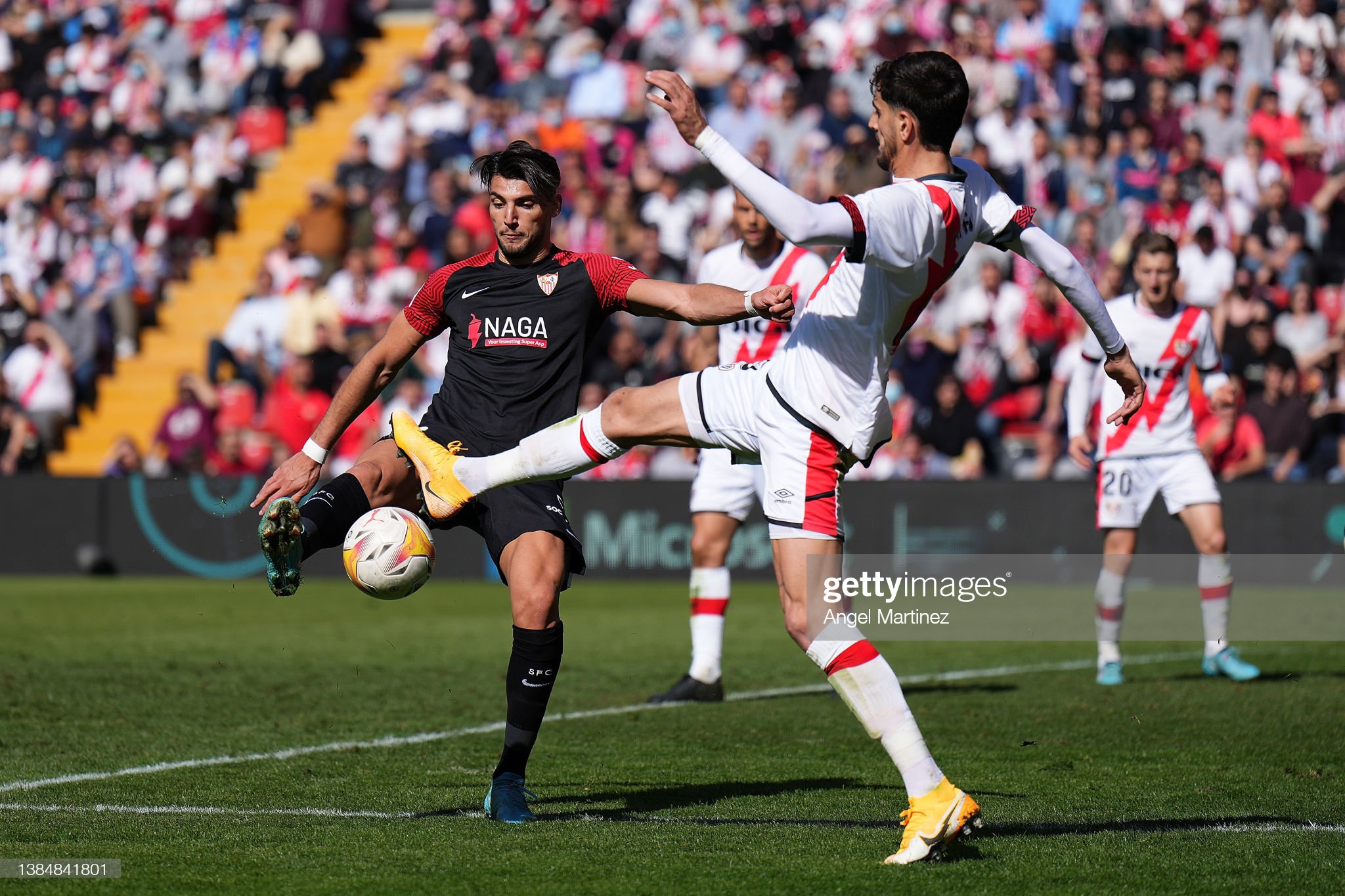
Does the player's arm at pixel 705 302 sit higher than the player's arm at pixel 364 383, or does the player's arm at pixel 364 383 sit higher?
the player's arm at pixel 705 302

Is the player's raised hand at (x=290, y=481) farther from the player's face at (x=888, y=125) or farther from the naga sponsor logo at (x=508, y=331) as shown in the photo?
the player's face at (x=888, y=125)

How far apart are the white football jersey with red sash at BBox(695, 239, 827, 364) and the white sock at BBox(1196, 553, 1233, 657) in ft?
9.48

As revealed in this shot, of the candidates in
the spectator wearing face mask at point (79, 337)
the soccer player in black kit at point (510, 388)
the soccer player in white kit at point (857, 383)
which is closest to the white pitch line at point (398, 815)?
the soccer player in black kit at point (510, 388)

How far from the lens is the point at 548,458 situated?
5934 millimetres

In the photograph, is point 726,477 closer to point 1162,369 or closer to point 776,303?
point 1162,369

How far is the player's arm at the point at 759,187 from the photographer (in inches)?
187

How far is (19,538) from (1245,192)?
13692mm

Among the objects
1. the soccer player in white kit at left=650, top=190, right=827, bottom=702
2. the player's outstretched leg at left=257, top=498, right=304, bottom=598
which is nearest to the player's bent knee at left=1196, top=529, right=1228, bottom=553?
the soccer player in white kit at left=650, top=190, right=827, bottom=702

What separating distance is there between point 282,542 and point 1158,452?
229 inches

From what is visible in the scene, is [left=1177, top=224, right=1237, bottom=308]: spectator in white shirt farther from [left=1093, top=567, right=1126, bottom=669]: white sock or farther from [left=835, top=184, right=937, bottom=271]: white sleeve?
[left=835, top=184, right=937, bottom=271]: white sleeve

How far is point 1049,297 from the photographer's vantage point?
17.2m

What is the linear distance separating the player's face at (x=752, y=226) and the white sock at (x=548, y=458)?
3.38 meters

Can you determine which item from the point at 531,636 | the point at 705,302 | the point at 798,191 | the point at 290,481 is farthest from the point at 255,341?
the point at 705,302

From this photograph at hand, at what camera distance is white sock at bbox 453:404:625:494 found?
19.2 ft
